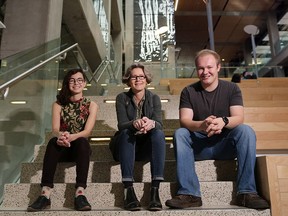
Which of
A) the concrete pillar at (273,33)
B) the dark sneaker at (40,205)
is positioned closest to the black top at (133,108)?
the dark sneaker at (40,205)

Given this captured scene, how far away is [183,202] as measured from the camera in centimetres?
165

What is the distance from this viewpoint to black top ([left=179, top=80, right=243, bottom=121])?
2.03m

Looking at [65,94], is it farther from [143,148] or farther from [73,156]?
[143,148]

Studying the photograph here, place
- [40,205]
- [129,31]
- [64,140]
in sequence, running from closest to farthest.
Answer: [40,205], [64,140], [129,31]

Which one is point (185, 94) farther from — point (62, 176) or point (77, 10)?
point (77, 10)

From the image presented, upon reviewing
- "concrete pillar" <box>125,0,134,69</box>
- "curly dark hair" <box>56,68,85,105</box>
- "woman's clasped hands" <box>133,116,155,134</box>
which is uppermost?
"concrete pillar" <box>125,0,134,69</box>

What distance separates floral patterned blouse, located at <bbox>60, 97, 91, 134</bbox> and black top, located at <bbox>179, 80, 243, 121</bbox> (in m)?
0.75

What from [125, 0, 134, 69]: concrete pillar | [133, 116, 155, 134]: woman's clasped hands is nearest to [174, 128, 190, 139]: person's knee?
[133, 116, 155, 134]: woman's clasped hands

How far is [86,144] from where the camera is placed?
6.53 feet

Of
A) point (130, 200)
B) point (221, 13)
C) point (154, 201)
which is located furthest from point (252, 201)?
point (221, 13)

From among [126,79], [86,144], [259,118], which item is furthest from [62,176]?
[259,118]

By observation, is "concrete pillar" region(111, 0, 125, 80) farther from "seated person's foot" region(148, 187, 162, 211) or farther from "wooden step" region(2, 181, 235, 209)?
"seated person's foot" region(148, 187, 162, 211)

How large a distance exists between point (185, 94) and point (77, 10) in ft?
15.0

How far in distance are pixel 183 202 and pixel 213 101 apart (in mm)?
735
